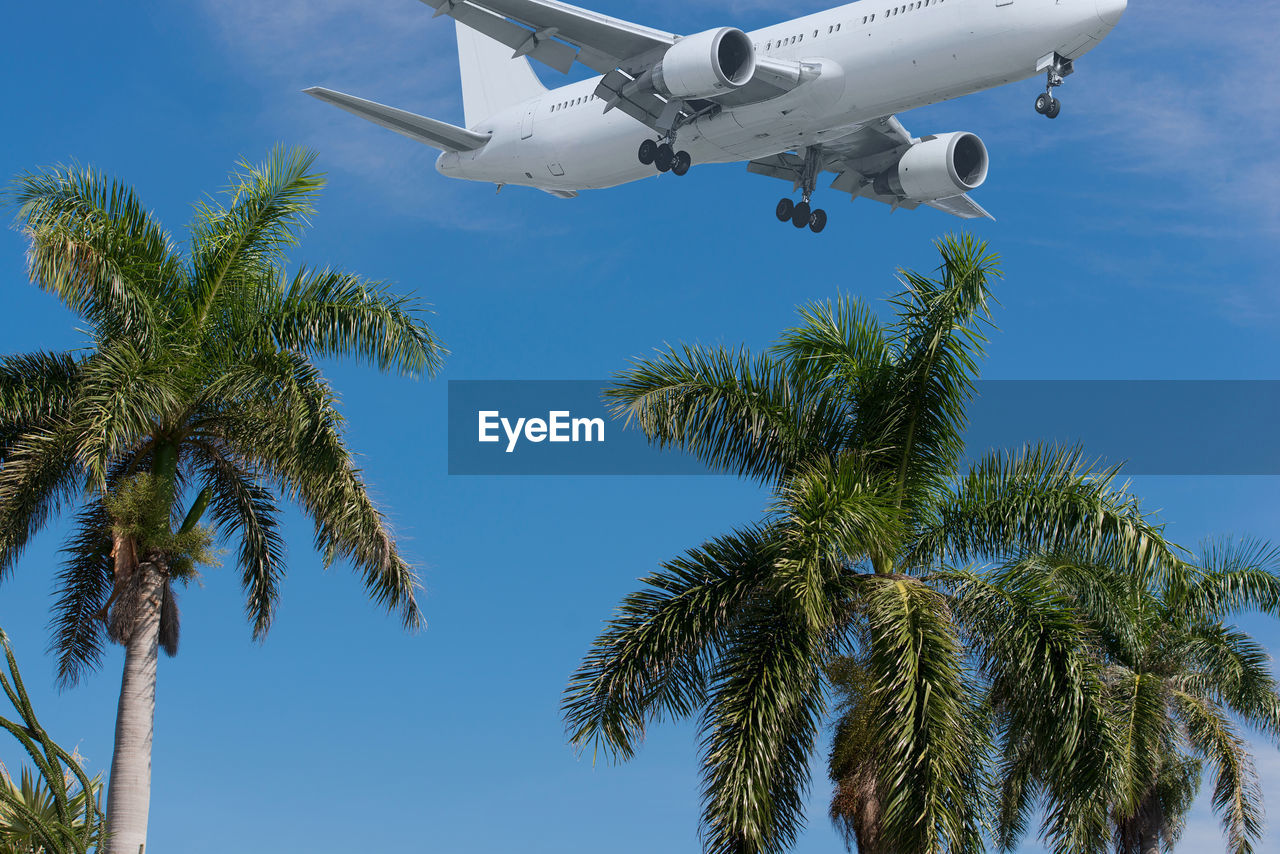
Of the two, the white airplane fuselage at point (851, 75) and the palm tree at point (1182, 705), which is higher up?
the white airplane fuselage at point (851, 75)

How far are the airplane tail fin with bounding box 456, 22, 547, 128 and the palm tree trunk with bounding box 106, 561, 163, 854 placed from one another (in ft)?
94.2

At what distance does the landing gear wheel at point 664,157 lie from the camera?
3073cm

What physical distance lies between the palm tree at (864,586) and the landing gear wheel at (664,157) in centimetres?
1649

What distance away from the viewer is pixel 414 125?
36.8 m

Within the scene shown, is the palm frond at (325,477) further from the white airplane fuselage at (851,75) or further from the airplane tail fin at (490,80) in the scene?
the airplane tail fin at (490,80)

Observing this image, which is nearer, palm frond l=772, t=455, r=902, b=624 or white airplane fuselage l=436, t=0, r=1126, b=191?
palm frond l=772, t=455, r=902, b=624

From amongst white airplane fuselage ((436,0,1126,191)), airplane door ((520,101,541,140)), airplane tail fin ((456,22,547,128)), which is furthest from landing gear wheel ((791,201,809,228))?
airplane tail fin ((456,22,547,128))

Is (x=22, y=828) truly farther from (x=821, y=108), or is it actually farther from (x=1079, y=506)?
(x=821, y=108)

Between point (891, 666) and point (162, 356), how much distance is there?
8426mm

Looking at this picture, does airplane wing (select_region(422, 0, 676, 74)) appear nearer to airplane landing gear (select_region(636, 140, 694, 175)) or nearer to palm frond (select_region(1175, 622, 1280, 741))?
airplane landing gear (select_region(636, 140, 694, 175))

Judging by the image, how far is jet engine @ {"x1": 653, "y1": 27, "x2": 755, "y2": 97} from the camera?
91.3ft

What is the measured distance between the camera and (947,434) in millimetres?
14633

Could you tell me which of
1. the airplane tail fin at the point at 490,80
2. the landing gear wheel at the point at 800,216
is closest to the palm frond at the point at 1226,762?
the landing gear wheel at the point at 800,216

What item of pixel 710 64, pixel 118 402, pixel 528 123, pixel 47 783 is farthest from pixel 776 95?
pixel 47 783
